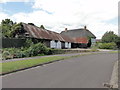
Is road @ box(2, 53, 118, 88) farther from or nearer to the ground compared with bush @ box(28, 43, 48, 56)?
nearer to the ground

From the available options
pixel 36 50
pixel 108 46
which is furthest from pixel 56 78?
pixel 108 46

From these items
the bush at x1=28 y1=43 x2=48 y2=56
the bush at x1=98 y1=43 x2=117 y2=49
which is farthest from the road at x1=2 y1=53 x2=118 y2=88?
the bush at x1=98 y1=43 x2=117 y2=49

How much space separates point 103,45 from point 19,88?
57.9m

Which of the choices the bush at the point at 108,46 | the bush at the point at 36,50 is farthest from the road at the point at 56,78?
the bush at the point at 108,46

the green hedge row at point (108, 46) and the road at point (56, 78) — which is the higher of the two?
the green hedge row at point (108, 46)

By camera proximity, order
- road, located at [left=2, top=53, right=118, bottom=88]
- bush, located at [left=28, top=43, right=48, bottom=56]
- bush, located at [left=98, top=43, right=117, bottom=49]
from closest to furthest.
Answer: road, located at [left=2, top=53, right=118, bottom=88], bush, located at [left=28, top=43, right=48, bottom=56], bush, located at [left=98, top=43, right=117, bottom=49]

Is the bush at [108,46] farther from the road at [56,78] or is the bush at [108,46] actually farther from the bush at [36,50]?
the road at [56,78]

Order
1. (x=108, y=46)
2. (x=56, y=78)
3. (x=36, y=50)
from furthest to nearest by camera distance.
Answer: (x=108, y=46) → (x=36, y=50) → (x=56, y=78)

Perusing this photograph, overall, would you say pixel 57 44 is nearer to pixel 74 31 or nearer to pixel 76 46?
pixel 76 46

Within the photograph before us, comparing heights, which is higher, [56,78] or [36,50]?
[36,50]

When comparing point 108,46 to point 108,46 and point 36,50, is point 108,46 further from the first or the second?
point 36,50

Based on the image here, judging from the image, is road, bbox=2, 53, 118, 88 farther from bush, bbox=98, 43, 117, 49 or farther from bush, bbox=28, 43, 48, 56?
bush, bbox=98, 43, 117, 49

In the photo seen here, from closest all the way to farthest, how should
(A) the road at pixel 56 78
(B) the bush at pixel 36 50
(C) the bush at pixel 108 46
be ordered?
1. (A) the road at pixel 56 78
2. (B) the bush at pixel 36 50
3. (C) the bush at pixel 108 46

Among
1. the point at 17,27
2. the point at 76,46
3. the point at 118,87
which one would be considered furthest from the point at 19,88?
the point at 76,46
